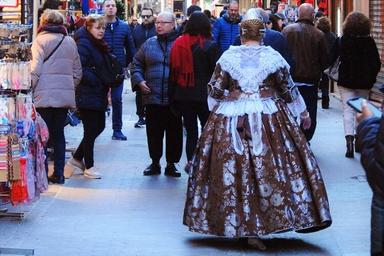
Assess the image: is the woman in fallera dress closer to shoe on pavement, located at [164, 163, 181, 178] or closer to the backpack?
the backpack

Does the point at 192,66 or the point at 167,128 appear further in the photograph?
the point at 167,128

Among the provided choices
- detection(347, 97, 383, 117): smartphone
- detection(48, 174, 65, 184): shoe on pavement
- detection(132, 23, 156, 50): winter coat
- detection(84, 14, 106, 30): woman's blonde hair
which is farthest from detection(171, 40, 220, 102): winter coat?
detection(132, 23, 156, 50): winter coat

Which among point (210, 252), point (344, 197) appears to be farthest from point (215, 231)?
point (344, 197)

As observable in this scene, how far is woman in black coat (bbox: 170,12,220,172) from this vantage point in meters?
9.95

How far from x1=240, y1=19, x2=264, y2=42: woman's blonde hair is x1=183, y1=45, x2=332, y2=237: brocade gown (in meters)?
0.11

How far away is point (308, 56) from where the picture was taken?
12047 mm

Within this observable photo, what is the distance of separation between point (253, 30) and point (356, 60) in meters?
4.40

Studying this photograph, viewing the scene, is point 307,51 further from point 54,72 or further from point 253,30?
point 253,30

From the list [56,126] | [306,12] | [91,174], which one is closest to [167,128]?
[91,174]

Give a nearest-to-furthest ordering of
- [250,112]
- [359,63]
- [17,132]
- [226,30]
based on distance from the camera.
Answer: [250,112] → [17,132] → [359,63] → [226,30]

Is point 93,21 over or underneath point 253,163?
over

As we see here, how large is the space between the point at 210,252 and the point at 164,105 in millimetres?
3376

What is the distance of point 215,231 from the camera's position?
7.25 metres

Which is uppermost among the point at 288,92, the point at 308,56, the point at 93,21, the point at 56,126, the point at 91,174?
the point at 93,21
